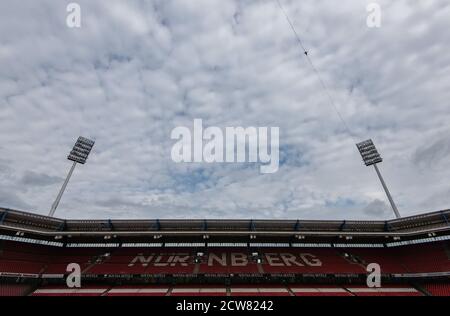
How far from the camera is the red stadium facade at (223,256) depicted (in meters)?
32.5

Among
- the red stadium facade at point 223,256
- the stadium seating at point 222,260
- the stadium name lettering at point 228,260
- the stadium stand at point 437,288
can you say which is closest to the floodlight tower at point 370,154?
the red stadium facade at point 223,256

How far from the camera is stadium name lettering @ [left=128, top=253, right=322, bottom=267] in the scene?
36875 mm

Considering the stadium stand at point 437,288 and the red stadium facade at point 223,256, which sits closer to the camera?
the stadium stand at point 437,288

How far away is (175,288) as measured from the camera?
32.9 meters

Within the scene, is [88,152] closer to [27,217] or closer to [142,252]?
[27,217]

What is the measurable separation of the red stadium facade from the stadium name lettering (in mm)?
150

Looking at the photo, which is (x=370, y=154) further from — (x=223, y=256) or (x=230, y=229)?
(x=223, y=256)

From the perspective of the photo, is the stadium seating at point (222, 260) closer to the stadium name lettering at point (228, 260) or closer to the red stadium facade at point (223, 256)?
the stadium name lettering at point (228, 260)

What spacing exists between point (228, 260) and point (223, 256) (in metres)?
1.47

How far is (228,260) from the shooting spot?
38.1m

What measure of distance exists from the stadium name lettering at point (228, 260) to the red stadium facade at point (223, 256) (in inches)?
5.9

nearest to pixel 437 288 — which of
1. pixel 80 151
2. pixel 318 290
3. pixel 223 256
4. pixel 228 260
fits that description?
pixel 318 290

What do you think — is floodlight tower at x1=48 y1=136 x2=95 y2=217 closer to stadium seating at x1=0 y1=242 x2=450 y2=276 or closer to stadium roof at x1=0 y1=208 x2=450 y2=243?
stadium roof at x1=0 y1=208 x2=450 y2=243
